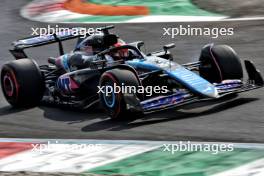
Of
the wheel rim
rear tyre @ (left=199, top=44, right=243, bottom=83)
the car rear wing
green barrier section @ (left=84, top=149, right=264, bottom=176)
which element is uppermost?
the car rear wing

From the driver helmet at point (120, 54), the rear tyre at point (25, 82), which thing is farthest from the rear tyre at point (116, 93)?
the rear tyre at point (25, 82)

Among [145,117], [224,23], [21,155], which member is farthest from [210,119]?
[224,23]

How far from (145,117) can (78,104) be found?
133 cm

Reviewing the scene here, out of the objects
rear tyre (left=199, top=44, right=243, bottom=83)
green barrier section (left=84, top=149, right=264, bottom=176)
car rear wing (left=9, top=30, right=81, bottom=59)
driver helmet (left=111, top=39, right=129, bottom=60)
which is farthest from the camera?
car rear wing (left=9, top=30, right=81, bottom=59)

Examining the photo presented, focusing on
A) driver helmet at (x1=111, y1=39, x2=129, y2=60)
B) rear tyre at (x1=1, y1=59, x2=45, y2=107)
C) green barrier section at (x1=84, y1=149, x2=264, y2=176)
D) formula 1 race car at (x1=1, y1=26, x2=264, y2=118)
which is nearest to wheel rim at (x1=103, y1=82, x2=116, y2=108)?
formula 1 race car at (x1=1, y1=26, x2=264, y2=118)

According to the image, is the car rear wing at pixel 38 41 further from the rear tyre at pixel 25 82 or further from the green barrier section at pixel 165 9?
the green barrier section at pixel 165 9

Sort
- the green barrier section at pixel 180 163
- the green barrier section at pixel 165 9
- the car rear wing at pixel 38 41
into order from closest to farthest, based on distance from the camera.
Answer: the green barrier section at pixel 180 163, the car rear wing at pixel 38 41, the green barrier section at pixel 165 9

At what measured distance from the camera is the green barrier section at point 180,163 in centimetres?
833

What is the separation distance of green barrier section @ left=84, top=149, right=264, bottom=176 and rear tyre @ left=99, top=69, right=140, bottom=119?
6.24 ft

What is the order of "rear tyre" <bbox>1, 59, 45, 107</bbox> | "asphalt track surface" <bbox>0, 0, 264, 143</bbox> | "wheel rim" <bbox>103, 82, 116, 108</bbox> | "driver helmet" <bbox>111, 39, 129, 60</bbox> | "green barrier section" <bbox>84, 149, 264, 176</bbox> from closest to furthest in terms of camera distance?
"green barrier section" <bbox>84, 149, 264, 176</bbox>, "asphalt track surface" <bbox>0, 0, 264, 143</bbox>, "wheel rim" <bbox>103, 82, 116, 108</bbox>, "driver helmet" <bbox>111, 39, 129, 60</bbox>, "rear tyre" <bbox>1, 59, 45, 107</bbox>

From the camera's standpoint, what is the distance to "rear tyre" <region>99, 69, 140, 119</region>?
1093cm

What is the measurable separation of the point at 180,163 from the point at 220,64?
12.6 feet

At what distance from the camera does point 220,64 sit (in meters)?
12.2

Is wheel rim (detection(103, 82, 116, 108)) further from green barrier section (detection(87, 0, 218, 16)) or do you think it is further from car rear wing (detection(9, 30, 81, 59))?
green barrier section (detection(87, 0, 218, 16))
